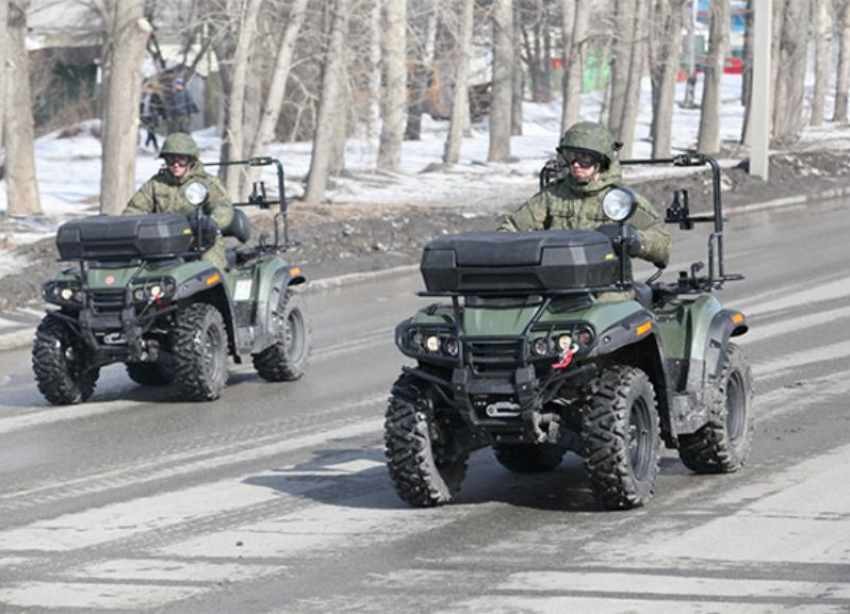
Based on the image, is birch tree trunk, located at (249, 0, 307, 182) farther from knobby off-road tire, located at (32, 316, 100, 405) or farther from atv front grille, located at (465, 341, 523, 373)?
atv front grille, located at (465, 341, 523, 373)

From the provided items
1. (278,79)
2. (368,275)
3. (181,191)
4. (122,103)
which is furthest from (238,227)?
(278,79)

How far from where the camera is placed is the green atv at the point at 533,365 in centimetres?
958

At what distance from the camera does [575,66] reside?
1586 inches

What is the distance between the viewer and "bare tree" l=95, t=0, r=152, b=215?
2591cm

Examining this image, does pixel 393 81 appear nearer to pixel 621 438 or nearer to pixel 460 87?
pixel 460 87

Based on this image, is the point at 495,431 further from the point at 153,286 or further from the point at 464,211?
the point at 464,211

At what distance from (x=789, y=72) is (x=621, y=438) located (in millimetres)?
37964

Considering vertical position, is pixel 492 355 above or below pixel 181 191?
below

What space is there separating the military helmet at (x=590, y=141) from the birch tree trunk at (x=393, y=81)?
91.6 ft

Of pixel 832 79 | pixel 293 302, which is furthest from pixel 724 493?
pixel 832 79

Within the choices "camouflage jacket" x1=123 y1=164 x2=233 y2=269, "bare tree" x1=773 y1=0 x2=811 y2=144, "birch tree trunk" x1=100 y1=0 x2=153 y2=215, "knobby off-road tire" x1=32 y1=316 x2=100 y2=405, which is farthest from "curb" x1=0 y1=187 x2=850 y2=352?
"bare tree" x1=773 y1=0 x2=811 y2=144

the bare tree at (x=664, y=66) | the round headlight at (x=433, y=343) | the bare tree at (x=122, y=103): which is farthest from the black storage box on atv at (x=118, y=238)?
the bare tree at (x=664, y=66)

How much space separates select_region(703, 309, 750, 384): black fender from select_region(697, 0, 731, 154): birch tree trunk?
3385 cm

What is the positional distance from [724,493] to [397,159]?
103 ft
